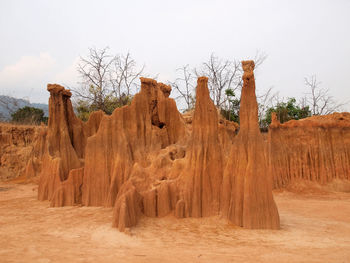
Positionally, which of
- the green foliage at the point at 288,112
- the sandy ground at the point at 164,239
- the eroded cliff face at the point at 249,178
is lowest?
the sandy ground at the point at 164,239

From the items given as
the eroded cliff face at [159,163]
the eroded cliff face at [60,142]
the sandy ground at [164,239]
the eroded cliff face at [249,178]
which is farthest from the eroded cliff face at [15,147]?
the eroded cliff face at [249,178]

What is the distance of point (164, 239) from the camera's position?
666 centimetres

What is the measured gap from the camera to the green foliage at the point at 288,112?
26172 millimetres

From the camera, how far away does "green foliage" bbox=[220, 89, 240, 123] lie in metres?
26.2

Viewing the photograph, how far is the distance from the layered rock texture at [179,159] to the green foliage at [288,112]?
10610 mm

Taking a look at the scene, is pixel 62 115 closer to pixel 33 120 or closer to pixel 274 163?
pixel 274 163

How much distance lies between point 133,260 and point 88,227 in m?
3.14

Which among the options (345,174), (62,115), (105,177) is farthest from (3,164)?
(345,174)

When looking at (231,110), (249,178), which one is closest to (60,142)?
(249,178)

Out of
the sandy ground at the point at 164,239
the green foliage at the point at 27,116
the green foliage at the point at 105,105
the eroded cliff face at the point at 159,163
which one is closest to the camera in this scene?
the sandy ground at the point at 164,239

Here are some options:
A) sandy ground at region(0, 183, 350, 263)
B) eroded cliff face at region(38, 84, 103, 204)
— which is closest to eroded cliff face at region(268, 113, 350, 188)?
sandy ground at region(0, 183, 350, 263)

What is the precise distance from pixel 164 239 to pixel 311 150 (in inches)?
454

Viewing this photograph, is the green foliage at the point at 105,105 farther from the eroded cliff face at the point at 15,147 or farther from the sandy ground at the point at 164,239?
the sandy ground at the point at 164,239

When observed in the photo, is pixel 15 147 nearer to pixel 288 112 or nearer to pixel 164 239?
pixel 164 239
